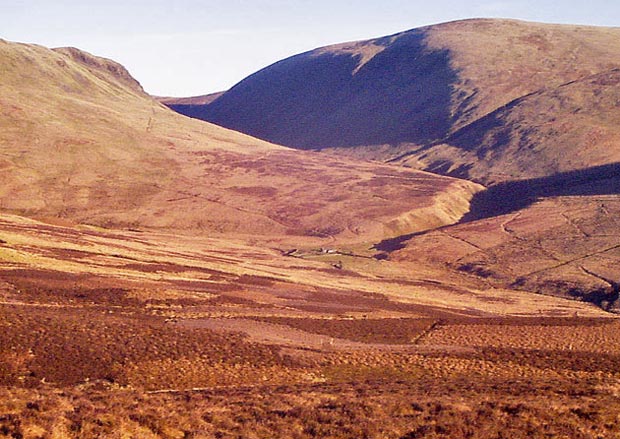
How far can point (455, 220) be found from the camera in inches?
4023

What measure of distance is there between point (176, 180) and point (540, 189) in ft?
197

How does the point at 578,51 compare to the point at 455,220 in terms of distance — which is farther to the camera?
the point at 578,51

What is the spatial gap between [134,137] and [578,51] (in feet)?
426

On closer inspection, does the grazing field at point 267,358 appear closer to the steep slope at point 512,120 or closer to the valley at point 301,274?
the valley at point 301,274

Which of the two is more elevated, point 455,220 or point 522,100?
point 522,100

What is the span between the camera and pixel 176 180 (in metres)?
111

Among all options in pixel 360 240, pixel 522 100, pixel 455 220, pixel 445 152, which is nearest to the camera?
pixel 360 240

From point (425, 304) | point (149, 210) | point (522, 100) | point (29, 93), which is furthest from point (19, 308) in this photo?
point (522, 100)

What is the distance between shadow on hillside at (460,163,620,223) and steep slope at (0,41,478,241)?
3.52 meters

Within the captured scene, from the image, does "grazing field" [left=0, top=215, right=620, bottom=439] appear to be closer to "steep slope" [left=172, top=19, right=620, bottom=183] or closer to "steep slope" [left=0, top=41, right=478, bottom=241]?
"steep slope" [left=0, top=41, right=478, bottom=241]

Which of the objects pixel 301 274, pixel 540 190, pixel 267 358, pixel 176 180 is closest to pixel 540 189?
pixel 540 190

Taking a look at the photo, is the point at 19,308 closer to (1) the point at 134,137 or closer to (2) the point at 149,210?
(2) the point at 149,210

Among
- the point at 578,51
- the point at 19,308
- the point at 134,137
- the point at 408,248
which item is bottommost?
the point at 408,248

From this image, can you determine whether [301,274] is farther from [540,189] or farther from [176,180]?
[540,189]
